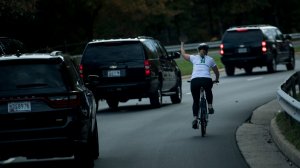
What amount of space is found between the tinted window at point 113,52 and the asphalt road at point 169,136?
1.37 metres

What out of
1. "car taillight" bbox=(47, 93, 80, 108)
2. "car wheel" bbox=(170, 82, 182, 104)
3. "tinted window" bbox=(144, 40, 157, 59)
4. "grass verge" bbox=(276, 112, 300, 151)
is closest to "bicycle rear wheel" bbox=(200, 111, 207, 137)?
"grass verge" bbox=(276, 112, 300, 151)

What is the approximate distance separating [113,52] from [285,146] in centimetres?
1121

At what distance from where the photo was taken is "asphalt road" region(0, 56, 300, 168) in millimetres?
13969

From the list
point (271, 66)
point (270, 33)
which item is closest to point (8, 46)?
point (271, 66)

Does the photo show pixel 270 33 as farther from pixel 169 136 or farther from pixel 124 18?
pixel 124 18

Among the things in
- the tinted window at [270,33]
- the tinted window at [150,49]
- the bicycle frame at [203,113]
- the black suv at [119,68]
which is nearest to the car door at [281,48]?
the tinted window at [270,33]

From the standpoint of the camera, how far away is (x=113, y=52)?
24.5 meters

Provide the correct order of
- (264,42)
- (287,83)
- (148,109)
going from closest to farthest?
(287,83), (148,109), (264,42)

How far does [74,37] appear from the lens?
69.0 metres

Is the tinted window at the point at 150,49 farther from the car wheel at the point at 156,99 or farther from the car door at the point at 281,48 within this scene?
the car door at the point at 281,48

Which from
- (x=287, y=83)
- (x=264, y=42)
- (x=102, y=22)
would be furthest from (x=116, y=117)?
(x=102, y=22)

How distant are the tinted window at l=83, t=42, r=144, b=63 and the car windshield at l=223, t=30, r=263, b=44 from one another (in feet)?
51.0

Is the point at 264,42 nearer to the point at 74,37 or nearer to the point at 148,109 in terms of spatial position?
the point at 148,109

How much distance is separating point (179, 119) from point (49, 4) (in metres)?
45.8
